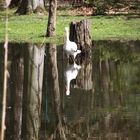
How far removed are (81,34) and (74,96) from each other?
7418mm

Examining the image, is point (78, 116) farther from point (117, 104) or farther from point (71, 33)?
point (71, 33)

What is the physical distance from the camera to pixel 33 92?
35.9 feet

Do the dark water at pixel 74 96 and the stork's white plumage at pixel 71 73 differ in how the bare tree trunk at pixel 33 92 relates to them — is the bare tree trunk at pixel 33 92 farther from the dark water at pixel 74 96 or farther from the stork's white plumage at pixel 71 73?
the stork's white plumage at pixel 71 73

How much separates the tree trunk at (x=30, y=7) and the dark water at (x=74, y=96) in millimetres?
14565

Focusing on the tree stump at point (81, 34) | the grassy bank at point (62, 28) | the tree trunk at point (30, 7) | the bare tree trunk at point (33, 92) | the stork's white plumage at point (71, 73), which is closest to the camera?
the bare tree trunk at point (33, 92)

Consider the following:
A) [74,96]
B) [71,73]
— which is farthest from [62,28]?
[74,96]

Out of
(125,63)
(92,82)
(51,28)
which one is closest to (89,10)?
(51,28)

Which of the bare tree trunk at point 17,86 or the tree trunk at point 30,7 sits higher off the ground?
the bare tree trunk at point 17,86

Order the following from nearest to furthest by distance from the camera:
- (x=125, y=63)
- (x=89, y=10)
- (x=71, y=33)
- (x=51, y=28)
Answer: (x=125, y=63) < (x=71, y=33) < (x=51, y=28) < (x=89, y=10)

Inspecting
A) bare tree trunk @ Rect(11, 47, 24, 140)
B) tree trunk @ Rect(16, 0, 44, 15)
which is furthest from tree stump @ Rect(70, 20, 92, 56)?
tree trunk @ Rect(16, 0, 44, 15)

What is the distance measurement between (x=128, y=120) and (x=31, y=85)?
146 inches

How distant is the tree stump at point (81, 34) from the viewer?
57.8 feet

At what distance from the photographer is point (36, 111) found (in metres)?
9.41

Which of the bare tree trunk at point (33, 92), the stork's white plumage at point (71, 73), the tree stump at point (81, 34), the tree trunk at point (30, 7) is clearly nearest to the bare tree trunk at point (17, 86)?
the bare tree trunk at point (33, 92)
